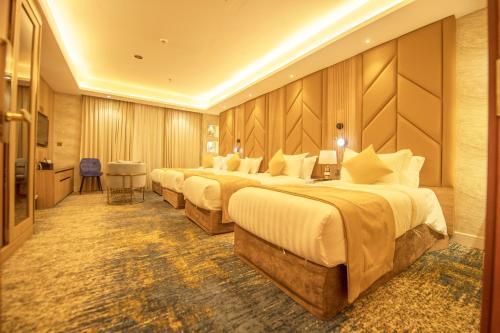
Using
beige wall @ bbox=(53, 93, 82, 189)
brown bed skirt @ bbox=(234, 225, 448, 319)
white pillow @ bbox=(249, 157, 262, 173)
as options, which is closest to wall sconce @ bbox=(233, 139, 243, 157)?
white pillow @ bbox=(249, 157, 262, 173)

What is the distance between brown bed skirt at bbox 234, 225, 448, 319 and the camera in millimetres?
1337

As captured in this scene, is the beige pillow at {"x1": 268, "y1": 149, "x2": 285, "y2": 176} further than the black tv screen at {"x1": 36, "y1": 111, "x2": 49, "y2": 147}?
No

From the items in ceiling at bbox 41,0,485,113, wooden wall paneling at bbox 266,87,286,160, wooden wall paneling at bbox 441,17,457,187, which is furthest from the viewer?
wooden wall paneling at bbox 266,87,286,160

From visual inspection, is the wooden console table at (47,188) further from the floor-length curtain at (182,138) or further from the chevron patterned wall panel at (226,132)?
the chevron patterned wall panel at (226,132)

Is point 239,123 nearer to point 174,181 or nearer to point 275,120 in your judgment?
point 275,120

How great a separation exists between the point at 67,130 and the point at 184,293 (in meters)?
6.51

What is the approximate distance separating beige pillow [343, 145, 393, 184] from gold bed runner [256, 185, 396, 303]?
1.01 metres

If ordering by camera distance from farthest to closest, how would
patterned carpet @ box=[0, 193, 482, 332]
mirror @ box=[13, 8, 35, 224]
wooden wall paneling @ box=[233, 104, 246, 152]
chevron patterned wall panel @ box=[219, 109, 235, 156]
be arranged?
1. chevron patterned wall panel @ box=[219, 109, 235, 156]
2. wooden wall paneling @ box=[233, 104, 246, 152]
3. mirror @ box=[13, 8, 35, 224]
4. patterned carpet @ box=[0, 193, 482, 332]

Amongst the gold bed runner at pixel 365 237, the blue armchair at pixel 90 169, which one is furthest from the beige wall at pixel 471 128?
the blue armchair at pixel 90 169

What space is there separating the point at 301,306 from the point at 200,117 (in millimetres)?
7411

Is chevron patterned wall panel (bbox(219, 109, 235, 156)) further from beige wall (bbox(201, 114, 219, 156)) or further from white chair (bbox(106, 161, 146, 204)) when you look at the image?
white chair (bbox(106, 161, 146, 204))

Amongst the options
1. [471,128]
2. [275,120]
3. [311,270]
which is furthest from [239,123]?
[311,270]

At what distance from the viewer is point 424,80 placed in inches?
110

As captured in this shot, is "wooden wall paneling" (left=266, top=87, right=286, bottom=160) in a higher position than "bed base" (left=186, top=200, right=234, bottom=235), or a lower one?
higher
